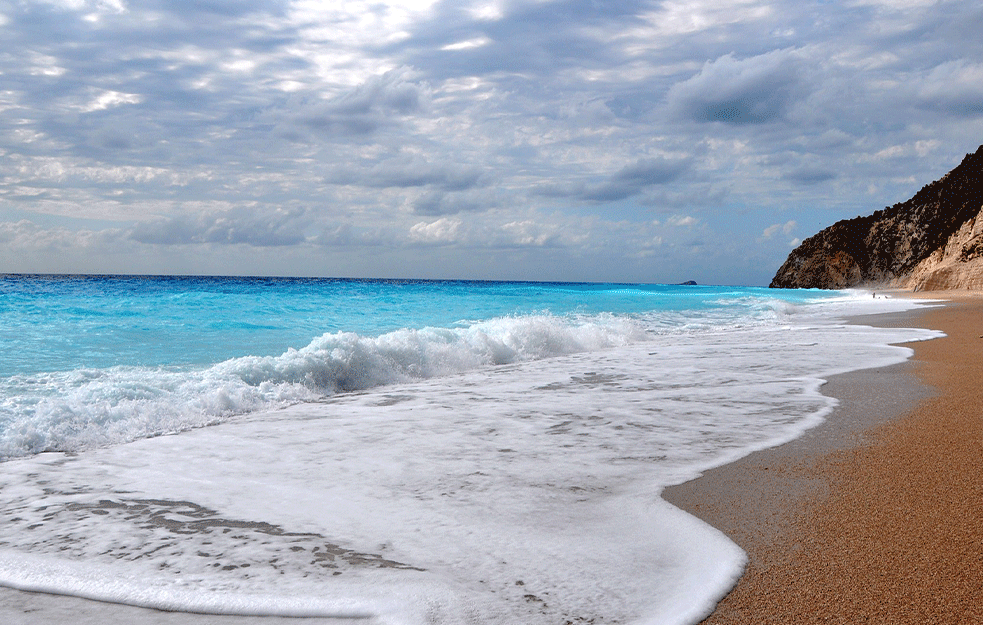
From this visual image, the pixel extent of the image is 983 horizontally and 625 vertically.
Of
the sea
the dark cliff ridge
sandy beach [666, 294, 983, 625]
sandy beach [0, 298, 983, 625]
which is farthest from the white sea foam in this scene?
the dark cliff ridge

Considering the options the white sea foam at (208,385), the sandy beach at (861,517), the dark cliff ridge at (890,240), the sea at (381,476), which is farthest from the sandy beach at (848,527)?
the dark cliff ridge at (890,240)

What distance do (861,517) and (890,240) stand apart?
98962 mm

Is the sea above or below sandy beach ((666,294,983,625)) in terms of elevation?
below

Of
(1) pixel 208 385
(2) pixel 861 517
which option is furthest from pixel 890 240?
(2) pixel 861 517

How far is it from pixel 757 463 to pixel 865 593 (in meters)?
1.87

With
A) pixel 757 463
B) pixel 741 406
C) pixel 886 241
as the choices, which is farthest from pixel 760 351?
pixel 886 241

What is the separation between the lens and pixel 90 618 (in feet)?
7.64

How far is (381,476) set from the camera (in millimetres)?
4059

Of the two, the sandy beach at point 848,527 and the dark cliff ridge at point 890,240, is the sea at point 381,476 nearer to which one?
the sandy beach at point 848,527

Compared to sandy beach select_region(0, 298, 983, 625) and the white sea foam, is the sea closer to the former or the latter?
the white sea foam

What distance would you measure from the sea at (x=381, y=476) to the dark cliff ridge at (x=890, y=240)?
5620cm

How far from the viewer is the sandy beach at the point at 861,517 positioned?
2.21 m

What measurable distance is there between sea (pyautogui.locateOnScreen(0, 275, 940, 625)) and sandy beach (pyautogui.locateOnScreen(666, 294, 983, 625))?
186mm

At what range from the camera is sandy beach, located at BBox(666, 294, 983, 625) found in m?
2.21
